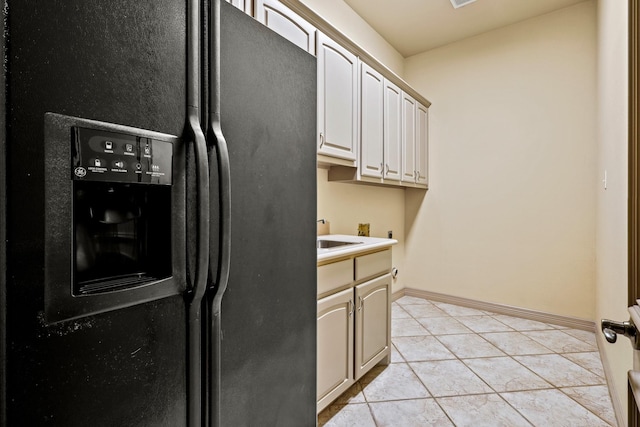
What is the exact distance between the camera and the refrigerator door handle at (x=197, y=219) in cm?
79

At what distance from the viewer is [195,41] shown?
81cm

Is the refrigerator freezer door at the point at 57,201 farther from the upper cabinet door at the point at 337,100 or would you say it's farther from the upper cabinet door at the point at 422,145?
the upper cabinet door at the point at 422,145

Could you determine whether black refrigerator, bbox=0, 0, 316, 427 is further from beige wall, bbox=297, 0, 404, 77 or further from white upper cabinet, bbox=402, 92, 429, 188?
white upper cabinet, bbox=402, 92, 429, 188

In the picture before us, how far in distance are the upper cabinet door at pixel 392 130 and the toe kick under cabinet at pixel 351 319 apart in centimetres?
100

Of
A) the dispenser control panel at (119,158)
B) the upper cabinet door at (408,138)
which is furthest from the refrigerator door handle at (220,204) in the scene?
the upper cabinet door at (408,138)

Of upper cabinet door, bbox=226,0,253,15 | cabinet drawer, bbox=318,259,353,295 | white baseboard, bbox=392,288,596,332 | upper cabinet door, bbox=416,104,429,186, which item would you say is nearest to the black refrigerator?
cabinet drawer, bbox=318,259,353,295

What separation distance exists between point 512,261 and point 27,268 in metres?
3.84

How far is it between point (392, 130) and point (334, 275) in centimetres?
183

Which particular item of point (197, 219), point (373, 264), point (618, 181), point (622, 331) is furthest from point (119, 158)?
point (618, 181)

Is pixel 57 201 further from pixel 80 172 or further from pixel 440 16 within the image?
pixel 440 16

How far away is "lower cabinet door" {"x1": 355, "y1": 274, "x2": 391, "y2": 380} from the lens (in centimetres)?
193

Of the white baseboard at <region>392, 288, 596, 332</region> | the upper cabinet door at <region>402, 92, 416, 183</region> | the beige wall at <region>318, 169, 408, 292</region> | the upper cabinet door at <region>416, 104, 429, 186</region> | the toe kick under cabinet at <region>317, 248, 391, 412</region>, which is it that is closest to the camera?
the toe kick under cabinet at <region>317, 248, 391, 412</region>

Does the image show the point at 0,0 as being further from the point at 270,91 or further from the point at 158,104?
the point at 270,91

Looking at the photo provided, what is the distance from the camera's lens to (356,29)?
319 cm
